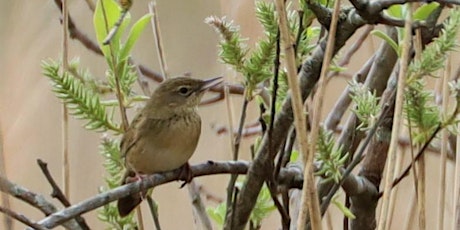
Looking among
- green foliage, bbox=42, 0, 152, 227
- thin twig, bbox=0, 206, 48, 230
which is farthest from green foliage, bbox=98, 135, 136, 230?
thin twig, bbox=0, 206, 48, 230

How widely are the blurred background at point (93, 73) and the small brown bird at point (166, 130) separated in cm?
59

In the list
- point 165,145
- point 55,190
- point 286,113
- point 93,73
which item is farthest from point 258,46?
point 93,73

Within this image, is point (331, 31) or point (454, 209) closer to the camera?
point (331, 31)

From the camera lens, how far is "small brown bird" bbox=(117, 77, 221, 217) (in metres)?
0.72

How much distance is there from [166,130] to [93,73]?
671 millimetres

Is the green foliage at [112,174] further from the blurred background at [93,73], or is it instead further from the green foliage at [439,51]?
the blurred background at [93,73]

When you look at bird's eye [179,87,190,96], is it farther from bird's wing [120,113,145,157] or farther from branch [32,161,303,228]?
branch [32,161,303,228]

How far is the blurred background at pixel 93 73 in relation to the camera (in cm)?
140

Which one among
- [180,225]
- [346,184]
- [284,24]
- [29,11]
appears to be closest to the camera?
[284,24]

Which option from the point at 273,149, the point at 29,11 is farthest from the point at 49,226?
the point at 29,11

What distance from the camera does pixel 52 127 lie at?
147 cm

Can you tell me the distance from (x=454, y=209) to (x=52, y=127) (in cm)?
100

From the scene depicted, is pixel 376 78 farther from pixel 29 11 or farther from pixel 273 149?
pixel 29 11

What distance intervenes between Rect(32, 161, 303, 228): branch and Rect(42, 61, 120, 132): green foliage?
0.14 feet
